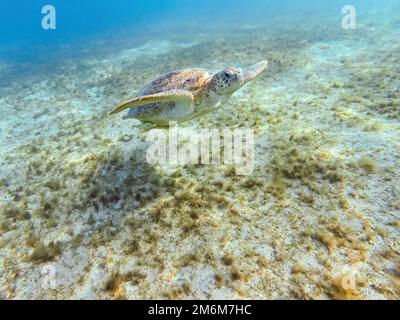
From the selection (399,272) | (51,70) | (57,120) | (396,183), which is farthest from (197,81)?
(51,70)

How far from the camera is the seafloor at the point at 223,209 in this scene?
284 centimetres

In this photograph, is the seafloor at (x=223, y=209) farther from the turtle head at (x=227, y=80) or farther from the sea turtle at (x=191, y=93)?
the turtle head at (x=227, y=80)

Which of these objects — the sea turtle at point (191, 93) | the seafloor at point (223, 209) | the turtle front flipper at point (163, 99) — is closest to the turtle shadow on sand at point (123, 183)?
the seafloor at point (223, 209)

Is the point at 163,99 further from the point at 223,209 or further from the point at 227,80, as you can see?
the point at 223,209

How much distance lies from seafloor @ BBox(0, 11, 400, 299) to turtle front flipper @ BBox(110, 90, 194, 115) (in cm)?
131

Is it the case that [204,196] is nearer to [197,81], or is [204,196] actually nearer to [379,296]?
[197,81]

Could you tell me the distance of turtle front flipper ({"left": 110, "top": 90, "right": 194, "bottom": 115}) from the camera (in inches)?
146

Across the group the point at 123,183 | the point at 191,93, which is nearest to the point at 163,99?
the point at 191,93

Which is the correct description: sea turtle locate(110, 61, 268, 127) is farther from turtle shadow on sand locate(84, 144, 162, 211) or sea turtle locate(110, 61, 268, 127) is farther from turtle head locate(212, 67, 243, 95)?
turtle shadow on sand locate(84, 144, 162, 211)

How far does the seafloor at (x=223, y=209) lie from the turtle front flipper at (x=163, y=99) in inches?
51.5

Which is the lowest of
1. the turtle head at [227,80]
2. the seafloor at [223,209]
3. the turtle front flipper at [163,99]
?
the seafloor at [223,209]

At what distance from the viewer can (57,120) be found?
8312 mm

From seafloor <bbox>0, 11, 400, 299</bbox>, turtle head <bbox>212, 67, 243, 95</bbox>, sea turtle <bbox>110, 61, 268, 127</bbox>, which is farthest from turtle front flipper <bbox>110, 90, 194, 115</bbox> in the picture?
seafloor <bbox>0, 11, 400, 299</bbox>

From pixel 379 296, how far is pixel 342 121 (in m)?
4.10
